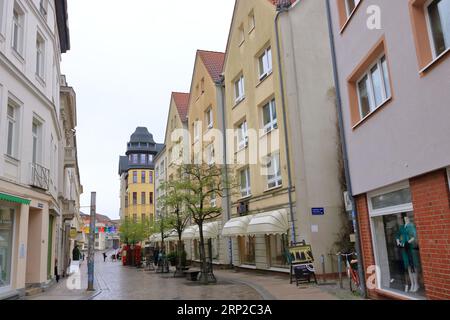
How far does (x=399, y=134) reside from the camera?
8.88 m

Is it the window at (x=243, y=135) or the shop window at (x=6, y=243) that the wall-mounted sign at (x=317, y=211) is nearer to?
the window at (x=243, y=135)

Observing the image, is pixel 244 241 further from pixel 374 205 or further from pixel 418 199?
pixel 418 199

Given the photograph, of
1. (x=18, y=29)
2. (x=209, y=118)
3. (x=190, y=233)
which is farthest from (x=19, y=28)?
(x=190, y=233)

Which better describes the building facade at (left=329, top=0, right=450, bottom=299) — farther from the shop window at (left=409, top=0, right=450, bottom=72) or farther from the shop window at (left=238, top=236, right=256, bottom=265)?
the shop window at (left=238, top=236, right=256, bottom=265)

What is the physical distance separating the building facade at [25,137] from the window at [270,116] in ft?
32.4

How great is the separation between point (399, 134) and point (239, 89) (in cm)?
1699

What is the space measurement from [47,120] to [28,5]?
453 cm

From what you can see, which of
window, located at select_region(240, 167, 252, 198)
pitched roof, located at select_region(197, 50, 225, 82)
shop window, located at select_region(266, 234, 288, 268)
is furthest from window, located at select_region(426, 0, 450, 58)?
pitched roof, located at select_region(197, 50, 225, 82)

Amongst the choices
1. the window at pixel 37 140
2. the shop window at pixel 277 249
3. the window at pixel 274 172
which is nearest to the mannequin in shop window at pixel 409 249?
the shop window at pixel 277 249

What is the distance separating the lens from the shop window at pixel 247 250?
22594 mm

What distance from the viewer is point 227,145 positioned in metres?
26.0

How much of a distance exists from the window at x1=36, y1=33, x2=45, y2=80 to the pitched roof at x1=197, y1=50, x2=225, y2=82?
13.0 meters

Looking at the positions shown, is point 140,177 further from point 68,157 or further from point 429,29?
point 429,29

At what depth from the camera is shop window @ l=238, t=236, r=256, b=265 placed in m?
22.6
